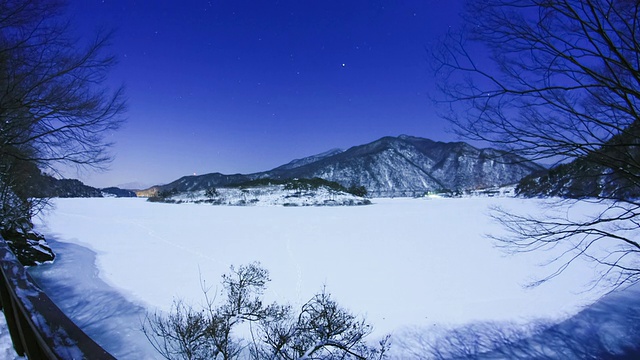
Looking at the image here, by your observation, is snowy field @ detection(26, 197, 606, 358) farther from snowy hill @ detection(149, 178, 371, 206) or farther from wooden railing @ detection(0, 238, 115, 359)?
snowy hill @ detection(149, 178, 371, 206)

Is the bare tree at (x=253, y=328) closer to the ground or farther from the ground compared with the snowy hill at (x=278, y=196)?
closer to the ground

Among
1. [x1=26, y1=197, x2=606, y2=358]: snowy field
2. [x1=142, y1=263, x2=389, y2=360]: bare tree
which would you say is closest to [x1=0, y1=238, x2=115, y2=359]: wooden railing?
[x1=142, y1=263, x2=389, y2=360]: bare tree

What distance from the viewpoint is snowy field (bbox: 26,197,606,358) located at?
14.1 m

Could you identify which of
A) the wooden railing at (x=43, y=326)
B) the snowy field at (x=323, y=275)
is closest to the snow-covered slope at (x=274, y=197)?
the snowy field at (x=323, y=275)

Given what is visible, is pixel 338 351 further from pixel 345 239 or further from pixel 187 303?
pixel 345 239

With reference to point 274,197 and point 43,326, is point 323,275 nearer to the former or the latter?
point 43,326

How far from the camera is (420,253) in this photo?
24297 mm

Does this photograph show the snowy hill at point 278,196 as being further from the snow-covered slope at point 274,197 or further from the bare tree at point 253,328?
the bare tree at point 253,328

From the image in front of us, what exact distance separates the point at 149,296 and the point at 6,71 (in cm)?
1312

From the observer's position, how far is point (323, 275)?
62.3 ft

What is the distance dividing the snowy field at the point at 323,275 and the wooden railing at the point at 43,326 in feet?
39.5

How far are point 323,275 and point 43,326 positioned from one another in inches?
739

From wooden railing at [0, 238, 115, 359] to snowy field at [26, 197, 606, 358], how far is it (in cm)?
1205

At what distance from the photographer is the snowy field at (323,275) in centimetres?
1407
